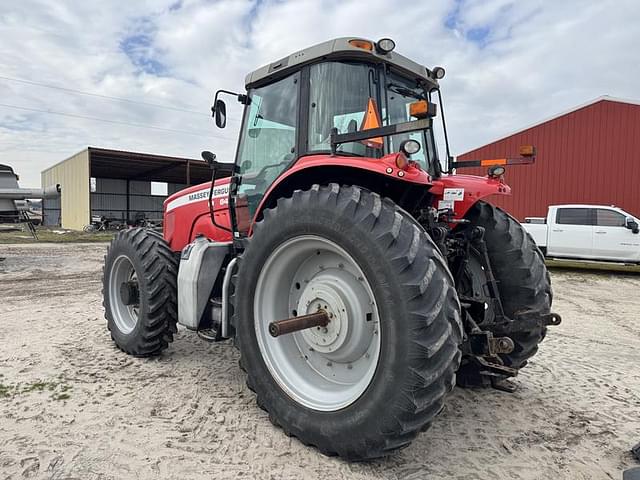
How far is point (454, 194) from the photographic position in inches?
121

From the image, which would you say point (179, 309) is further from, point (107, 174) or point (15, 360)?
point (107, 174)

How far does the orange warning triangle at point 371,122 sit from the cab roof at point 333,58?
0.34m

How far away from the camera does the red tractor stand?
2.20 m

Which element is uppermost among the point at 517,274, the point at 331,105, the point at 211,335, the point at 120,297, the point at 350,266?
the point at 331,105

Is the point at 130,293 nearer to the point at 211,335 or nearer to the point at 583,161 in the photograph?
the point at 211,335

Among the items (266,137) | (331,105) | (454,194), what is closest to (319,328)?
(454,194)

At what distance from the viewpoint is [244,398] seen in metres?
3.29

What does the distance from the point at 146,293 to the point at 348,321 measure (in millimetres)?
2118

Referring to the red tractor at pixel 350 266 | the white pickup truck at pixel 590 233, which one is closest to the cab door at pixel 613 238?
the white pickup truck at pixel 590 233

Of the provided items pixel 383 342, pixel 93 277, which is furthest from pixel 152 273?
pixel 93 277

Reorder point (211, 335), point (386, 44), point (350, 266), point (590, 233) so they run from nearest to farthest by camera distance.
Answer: point (350, 266) < point (386, 44) < point (211, 335) < point (590, 233)

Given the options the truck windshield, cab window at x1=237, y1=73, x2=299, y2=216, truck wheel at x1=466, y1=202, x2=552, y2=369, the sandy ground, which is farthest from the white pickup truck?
cab window at x1=237, y1=73, x2=299, y2=216

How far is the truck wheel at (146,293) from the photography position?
3959mm

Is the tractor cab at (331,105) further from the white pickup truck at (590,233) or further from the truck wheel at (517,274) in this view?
the white pickup truck at (590,233)
